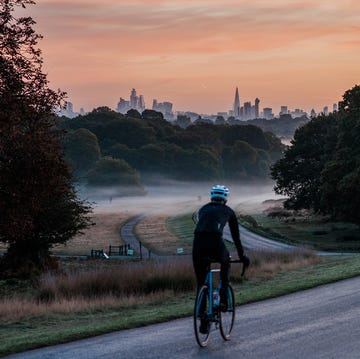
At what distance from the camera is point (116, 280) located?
21.7 metres

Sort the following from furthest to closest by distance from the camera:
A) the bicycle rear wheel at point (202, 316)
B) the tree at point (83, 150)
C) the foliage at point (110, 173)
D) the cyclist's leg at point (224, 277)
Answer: the tree at point (83, 150) < the foliage at point (110, 173) < the cyclist's leg at point (224, 277) < the bicycle rear wheel at point (202, 316)

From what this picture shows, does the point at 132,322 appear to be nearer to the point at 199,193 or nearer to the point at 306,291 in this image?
the point at 306,291

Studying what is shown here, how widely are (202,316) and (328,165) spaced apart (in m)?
53.3

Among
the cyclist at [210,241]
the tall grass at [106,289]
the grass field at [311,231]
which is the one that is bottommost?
the grass field at [311,231]

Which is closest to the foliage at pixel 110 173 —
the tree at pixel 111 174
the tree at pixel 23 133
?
the tree at pixel 111 174

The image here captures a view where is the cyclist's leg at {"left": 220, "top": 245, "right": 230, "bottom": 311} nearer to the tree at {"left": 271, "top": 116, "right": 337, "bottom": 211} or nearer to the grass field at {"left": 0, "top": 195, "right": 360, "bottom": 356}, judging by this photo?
the grass field at {"left": 0, "top": 195, "right": 360, "bottom": 356}

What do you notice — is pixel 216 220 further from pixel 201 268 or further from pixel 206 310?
pixel 206 310

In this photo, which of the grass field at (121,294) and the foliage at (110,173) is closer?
the grass field at (121,294)

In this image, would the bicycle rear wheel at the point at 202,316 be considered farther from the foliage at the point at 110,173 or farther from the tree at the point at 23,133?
the foliage at the point at 110,173

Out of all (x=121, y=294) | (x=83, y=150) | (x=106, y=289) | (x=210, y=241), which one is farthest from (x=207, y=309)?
(x=83, y=150)

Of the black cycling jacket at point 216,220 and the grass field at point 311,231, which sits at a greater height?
the black cycling jacket at point 216,220

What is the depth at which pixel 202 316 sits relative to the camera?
11.0 metres

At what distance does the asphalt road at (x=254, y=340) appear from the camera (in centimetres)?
1089

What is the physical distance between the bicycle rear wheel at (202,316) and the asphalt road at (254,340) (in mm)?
179
